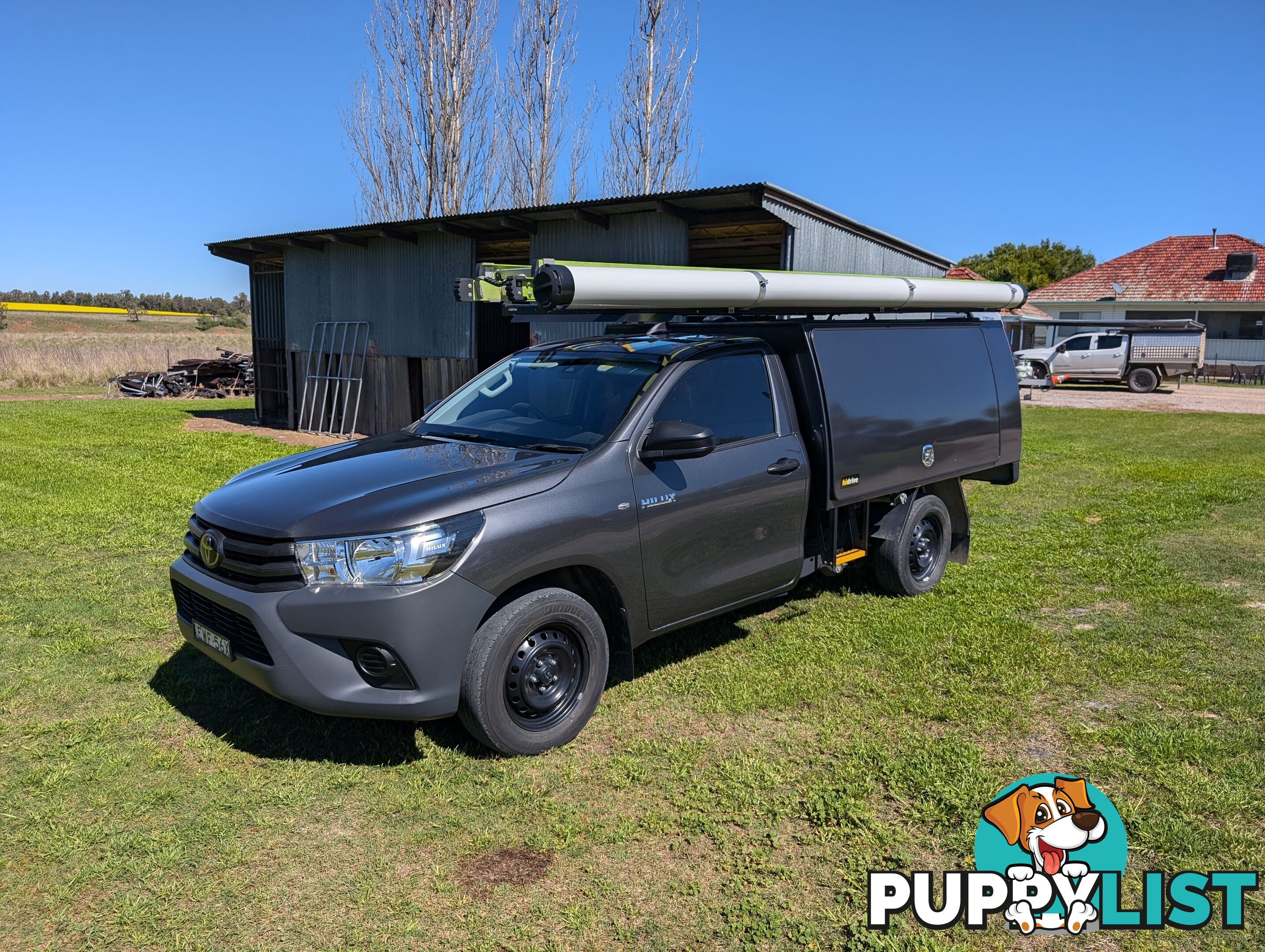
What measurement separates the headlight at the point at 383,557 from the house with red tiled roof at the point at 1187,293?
36.8 meters

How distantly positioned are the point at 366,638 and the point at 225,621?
818mm

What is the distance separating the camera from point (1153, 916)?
303 cm

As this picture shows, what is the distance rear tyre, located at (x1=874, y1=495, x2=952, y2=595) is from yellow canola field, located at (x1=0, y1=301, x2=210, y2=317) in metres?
95.0

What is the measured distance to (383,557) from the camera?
3.59m

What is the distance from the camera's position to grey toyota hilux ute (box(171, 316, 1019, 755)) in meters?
3.61

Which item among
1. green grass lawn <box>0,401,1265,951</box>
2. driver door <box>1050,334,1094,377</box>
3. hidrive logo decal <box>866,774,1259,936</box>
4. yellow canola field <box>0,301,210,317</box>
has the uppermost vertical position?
yellow canola field <box>0,301,210,317</box>

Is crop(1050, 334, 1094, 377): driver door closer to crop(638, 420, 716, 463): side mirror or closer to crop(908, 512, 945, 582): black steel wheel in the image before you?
crop(908, 512, 945, 582): black steel wheel

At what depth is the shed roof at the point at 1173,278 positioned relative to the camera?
1484 inches

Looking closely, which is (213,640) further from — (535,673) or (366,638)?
(535,673)

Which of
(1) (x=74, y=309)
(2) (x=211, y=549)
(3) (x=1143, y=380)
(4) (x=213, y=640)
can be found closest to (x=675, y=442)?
(2) (x=211, y=549)

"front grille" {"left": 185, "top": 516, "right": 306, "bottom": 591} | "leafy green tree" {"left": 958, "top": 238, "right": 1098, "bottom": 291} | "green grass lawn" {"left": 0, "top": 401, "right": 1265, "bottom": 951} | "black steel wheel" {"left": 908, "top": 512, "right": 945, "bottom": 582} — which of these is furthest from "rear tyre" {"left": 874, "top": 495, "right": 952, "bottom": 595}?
"leafy green tree" {"left": 958, "top": 238, "right": 1098, "bottom": 291}

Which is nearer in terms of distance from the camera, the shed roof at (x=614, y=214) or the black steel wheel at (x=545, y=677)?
the black steel wheel at (x=545, y=677)

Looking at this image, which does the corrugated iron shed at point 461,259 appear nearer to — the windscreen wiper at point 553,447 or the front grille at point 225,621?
the windscreen wiper at point 553,447

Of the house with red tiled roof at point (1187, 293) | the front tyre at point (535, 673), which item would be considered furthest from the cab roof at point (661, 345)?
the house with red tiled roof at point (1187, 293)
